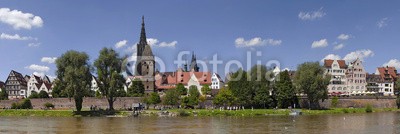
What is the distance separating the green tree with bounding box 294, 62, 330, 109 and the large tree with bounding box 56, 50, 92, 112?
138ft

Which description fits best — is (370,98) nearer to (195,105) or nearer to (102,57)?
(195,105)

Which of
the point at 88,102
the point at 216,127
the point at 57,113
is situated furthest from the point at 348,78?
the point at 216,127

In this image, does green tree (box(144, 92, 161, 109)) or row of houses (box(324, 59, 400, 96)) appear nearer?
green tree (box(144, 92, 161, 109))

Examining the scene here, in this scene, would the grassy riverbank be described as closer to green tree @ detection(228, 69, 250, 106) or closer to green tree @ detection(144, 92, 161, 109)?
green tree @ detection(144, 92, 161, 109)

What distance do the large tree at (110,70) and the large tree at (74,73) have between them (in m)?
2.59

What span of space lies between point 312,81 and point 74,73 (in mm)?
46260

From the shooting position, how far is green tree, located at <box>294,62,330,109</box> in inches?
3610

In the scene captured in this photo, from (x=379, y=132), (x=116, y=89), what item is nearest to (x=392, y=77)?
(x=116, y=89)

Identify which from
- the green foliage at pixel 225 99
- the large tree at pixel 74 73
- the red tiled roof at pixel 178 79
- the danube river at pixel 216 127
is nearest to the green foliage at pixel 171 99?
the green foliage at pixel 225 99

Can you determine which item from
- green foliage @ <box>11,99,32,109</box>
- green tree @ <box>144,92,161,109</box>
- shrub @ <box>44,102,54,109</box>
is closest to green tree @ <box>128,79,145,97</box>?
green tree @ <box>144,92,161,109</box>

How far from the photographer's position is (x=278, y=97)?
94.8m

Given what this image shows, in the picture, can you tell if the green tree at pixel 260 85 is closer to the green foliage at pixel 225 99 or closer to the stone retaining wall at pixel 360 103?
the green foliage at pixel 225 99

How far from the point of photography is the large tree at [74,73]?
79125mm

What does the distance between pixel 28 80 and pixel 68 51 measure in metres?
94.1
